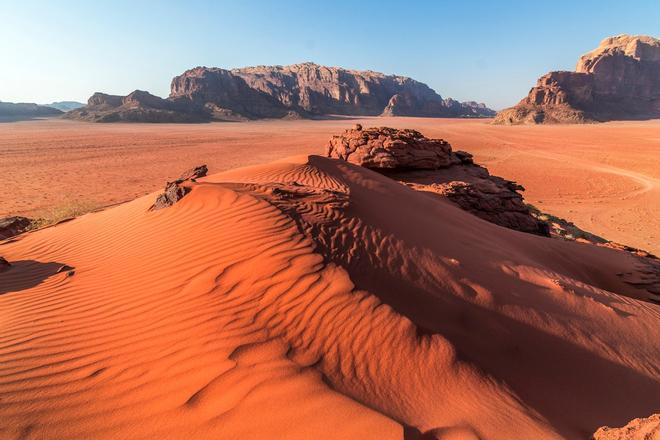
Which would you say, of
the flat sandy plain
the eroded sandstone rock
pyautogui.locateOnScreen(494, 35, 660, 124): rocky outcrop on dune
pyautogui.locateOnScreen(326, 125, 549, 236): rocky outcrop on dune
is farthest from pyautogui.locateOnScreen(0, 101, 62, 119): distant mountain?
pyautogui.locateOnScreen(494, 35, 660, 124): rocky outcrop on dune

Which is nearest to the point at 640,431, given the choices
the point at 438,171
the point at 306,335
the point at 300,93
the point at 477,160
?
the point at 306,335

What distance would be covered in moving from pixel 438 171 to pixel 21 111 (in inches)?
4413

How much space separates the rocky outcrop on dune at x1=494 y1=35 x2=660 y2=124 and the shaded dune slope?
86.0 m

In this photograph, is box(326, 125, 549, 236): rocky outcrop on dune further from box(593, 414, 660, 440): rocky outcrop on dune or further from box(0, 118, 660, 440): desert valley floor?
box(593, 414, 660, 440): rocky outcrop on dune

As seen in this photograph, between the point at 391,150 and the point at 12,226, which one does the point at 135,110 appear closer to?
the point at 12,226

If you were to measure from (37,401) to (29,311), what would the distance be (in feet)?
5.97

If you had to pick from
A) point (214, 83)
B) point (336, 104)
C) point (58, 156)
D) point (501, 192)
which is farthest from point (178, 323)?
point (336, 104)

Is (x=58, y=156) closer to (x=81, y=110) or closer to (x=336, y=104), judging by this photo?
(x=81, y=110)

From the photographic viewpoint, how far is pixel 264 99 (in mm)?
101312

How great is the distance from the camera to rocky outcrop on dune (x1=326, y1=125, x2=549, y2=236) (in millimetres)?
10234

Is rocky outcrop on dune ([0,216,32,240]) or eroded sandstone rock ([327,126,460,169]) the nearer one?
rocky outcrop on dune ([0,216,32,240])

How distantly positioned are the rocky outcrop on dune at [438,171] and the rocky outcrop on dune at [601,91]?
253 ft

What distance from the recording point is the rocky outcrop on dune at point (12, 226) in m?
8.41

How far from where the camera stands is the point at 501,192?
1089cm
